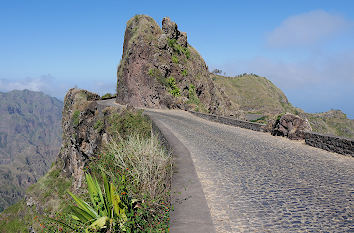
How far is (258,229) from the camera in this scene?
462cm

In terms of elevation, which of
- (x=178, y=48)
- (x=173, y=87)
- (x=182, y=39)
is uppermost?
(x=182, y=39)

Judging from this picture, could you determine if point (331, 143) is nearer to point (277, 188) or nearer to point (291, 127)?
point (291, 127)

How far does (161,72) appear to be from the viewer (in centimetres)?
3944

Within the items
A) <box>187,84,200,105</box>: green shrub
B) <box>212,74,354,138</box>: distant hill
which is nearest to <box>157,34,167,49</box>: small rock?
<box>187,84,200,105</box>: green shrub

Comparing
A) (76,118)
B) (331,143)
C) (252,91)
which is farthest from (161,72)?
(252,91)

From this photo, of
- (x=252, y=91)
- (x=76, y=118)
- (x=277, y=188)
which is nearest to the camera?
(x=277, y=188)

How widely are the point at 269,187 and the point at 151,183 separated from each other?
3.22 m

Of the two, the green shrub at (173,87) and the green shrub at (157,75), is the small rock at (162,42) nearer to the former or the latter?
the green shrub at (157,75)

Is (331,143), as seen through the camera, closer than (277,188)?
No

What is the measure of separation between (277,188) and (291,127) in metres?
9.14

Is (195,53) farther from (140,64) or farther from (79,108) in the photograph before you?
(79,108)

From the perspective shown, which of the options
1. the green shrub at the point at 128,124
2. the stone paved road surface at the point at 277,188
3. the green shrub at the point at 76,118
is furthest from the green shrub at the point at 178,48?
the stone paved road surface at the point at 277,188

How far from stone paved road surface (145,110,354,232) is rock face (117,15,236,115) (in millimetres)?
25661

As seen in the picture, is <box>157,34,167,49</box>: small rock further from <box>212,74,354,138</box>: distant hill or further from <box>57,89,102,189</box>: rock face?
<box>212,74,354,138</box>: distant hill
